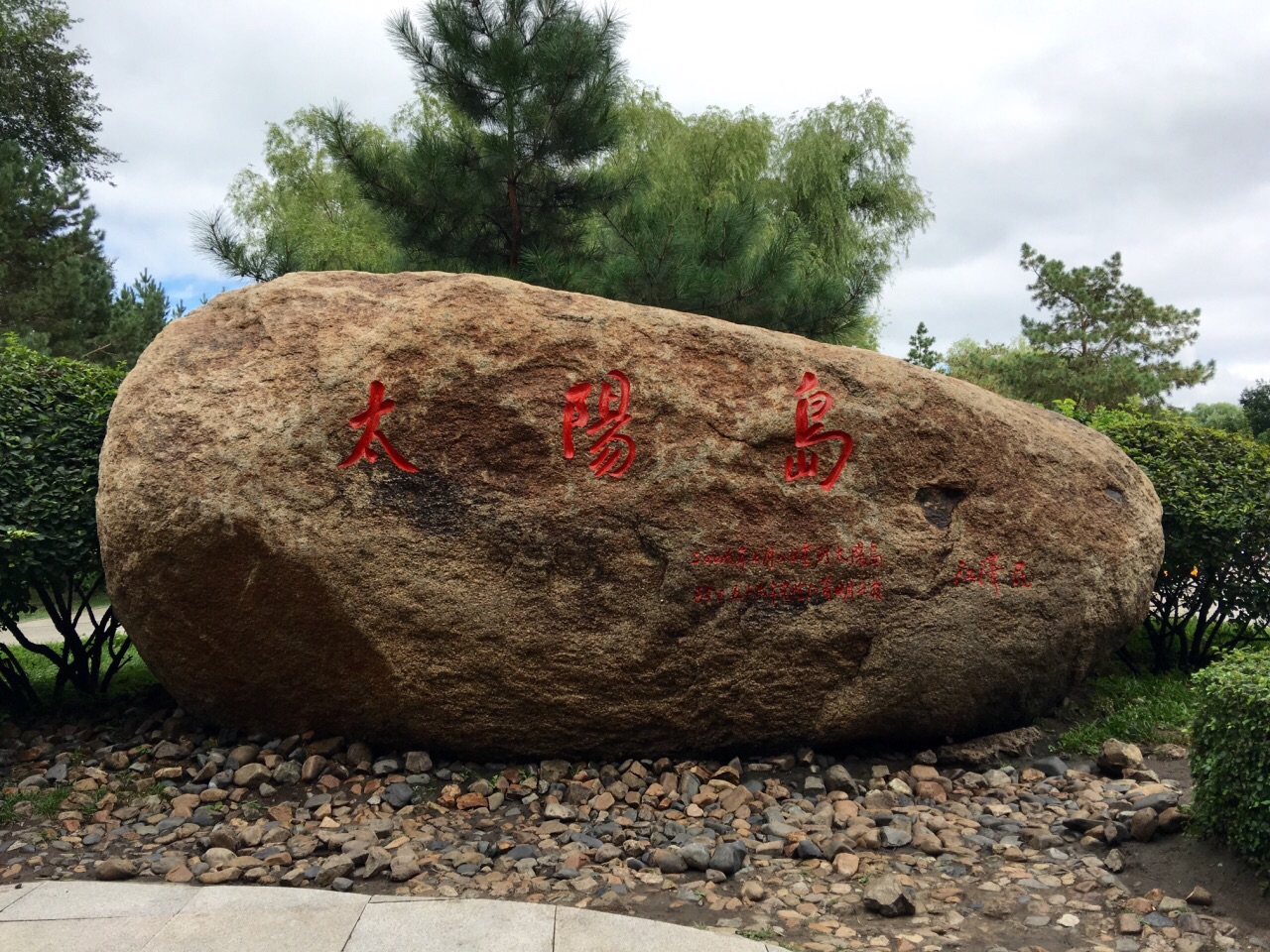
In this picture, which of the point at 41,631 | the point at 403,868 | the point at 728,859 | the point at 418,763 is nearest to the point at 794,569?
the point at 728,859

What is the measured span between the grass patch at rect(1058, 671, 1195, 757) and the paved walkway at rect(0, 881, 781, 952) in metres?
2.90

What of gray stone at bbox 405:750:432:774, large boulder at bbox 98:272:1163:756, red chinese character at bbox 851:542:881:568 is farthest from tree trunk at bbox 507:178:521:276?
gray stone at bbox 405:750:432:774

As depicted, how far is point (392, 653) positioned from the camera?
4242 millimetres

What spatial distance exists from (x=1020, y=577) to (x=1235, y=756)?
1.45 metres

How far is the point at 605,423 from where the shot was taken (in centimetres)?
436

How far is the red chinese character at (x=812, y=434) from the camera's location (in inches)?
178

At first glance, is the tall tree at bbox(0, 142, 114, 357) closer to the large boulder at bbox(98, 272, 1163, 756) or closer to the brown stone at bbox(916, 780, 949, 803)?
the large boulder at bbox(98, 272, 1163, 756)

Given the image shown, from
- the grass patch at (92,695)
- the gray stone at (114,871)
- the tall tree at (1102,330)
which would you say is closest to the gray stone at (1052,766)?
the gray stone at (114,871)

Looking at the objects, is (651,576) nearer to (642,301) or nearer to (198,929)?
(198,929)

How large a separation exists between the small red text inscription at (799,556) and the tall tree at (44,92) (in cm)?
1586

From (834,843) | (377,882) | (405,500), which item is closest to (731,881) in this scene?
(834,843)

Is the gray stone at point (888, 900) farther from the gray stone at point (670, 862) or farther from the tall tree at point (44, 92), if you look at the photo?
the tall tree at point (44, 92)

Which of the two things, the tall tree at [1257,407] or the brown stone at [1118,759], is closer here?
the brown stone at [1118,759]

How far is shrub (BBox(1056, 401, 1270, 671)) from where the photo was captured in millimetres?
5871
